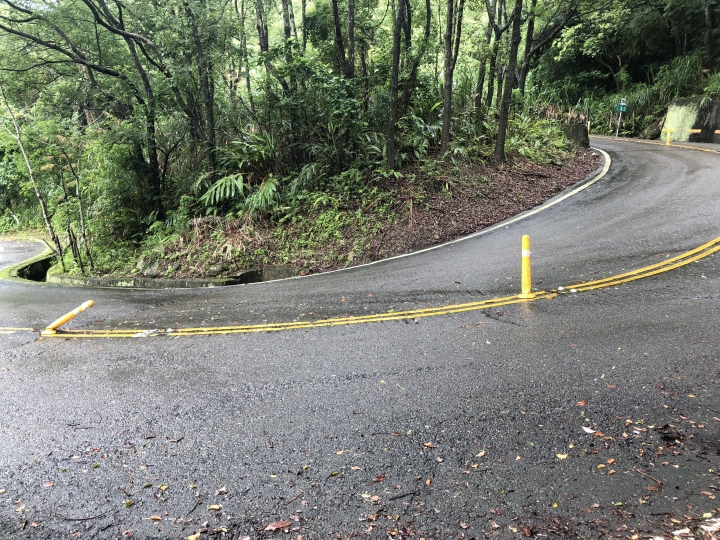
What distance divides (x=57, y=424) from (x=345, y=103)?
11009mm

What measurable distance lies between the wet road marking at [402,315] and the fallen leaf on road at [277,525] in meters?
3.66

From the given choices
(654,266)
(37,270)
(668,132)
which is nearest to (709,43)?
(668,132)

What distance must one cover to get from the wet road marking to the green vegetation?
4.37 m

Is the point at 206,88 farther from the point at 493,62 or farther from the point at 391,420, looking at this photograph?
the point at 391,420

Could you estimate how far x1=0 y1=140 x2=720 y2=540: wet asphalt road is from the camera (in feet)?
10.3

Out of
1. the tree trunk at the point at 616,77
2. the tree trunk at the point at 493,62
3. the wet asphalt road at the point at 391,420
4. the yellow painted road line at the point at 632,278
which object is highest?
the tree trunk at the point at 616,77

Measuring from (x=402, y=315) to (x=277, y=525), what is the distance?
3.98 m

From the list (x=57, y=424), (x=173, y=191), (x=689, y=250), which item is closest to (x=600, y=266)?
(x=689, y=250)

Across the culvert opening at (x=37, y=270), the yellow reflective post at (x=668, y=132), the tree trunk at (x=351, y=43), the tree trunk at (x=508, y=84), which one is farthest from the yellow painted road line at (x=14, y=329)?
the yellow reflective post at (x=668, y=132)

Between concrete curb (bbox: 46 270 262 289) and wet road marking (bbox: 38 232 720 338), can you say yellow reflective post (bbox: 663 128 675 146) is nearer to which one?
wet road marking (bbox: 38 232 720 338)

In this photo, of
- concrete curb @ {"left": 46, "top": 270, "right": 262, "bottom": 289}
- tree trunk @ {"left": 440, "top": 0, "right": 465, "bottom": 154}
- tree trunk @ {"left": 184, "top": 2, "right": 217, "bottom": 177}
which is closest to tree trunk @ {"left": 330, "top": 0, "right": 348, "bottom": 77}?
tree trunk @ {"left": 440, "top": 0, "right": 465, "bottom": 154}

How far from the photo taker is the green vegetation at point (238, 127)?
41.3ft

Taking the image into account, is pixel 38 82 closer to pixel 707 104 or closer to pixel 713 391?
pixel 713 391

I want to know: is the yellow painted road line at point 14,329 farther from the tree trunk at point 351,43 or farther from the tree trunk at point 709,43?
the tree trunk at point 709,43
